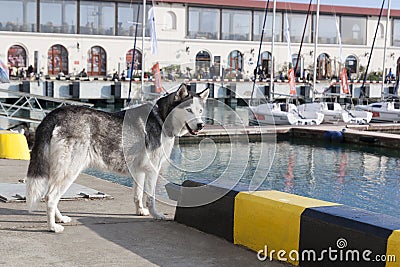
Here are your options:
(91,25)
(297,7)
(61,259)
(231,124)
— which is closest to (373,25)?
(297,7)

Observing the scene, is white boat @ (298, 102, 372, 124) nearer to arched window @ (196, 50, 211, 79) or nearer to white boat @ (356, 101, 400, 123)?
white boat @ (356, 101, 400, 123)

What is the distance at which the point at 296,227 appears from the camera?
627 cm

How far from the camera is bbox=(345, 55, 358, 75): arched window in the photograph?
70.8 m

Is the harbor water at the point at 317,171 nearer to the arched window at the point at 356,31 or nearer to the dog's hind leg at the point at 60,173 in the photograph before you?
the dog's hind leg at the point at 60,173

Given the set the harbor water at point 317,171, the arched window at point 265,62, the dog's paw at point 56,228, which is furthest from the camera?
the arched window at point 265,62

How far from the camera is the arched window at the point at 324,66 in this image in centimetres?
6922

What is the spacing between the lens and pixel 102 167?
803 centimetres

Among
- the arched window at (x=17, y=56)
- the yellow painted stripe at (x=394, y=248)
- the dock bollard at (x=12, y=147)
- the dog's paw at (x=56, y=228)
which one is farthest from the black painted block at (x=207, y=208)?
the arched window at (x=17, y=56)

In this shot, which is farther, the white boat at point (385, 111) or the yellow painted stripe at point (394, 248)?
the white boat at point (385, 111)

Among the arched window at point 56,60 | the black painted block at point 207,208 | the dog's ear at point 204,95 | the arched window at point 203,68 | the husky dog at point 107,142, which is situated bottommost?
the black painted block at point 207,208

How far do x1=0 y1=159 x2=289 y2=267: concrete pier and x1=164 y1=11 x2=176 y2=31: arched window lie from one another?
55.0m

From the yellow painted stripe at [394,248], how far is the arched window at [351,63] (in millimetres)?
66759

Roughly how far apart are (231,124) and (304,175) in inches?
454

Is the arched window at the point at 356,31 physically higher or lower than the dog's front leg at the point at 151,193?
higher
